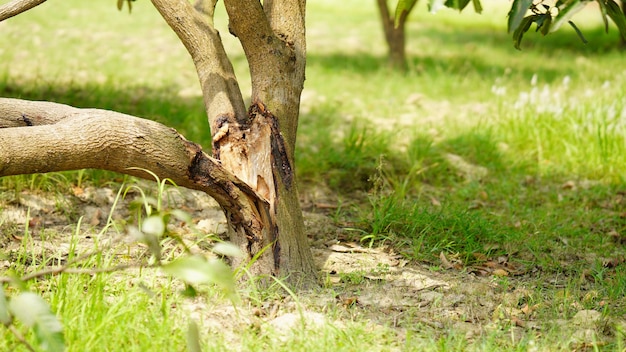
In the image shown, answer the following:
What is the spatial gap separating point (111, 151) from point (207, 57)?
0.70m

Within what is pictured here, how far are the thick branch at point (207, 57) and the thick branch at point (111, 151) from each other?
32 cm

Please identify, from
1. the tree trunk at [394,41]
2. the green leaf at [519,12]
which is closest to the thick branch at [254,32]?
the green leaf at [519,12]

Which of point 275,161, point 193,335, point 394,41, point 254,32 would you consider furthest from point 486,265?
point 394,41

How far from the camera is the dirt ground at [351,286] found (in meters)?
2.43

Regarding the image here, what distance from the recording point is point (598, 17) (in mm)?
12297

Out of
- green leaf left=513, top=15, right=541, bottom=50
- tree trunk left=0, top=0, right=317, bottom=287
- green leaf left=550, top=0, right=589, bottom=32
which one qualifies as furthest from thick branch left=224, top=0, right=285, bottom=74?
→ green leaf left=550, top=0, right=589, bottom=32

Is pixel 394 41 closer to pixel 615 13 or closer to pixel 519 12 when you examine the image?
pixel 615 13

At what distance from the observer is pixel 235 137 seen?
274cm

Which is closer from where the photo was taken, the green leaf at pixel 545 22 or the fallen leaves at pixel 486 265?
the green leaf at pixel 545 22

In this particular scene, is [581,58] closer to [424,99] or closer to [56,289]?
[424,99]

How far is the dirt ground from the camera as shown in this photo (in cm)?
243

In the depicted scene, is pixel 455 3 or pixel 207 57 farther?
pixel 207 57

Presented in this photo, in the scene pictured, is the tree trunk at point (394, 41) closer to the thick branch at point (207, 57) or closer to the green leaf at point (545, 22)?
the thick branch at point (207, 57)

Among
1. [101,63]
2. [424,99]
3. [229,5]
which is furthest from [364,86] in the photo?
[229,5]
